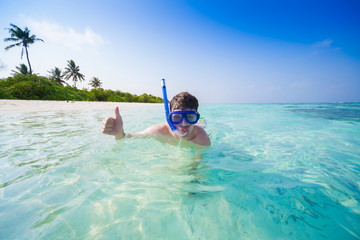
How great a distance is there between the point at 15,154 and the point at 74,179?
152 centimetres

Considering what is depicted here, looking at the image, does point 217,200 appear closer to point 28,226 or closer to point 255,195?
point 255,195

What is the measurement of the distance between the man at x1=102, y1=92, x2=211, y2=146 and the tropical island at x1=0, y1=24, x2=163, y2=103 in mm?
20197

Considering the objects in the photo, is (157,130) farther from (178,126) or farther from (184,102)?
(184,102)

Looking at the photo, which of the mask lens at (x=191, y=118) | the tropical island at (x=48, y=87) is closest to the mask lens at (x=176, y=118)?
the mask lens at (x=191, y=118)

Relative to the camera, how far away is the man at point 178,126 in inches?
89.6

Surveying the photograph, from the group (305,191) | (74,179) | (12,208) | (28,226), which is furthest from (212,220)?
(12,208)

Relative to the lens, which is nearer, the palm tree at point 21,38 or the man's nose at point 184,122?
the man's nose at point 184,122

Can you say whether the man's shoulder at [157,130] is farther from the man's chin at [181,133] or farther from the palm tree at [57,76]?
the palm tree at [57,76]

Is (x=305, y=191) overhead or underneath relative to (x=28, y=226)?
underneath

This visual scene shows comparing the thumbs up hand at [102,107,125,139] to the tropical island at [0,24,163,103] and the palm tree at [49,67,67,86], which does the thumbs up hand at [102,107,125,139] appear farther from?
the palm tree at [49,67,67,86]

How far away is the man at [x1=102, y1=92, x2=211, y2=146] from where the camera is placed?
2.28 metres

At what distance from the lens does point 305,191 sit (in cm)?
169

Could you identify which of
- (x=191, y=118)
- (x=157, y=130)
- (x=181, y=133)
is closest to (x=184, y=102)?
(x=191, y=118)

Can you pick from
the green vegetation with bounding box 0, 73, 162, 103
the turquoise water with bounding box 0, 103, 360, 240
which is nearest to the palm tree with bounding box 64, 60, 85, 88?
the green vegetation with bounding box 0, 73, 162, 103
